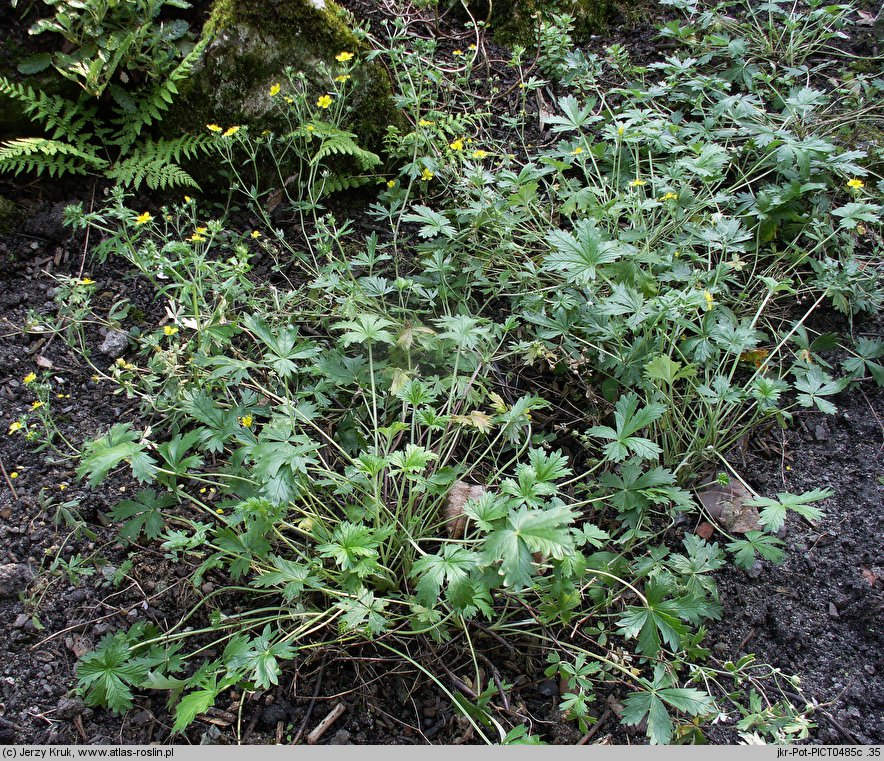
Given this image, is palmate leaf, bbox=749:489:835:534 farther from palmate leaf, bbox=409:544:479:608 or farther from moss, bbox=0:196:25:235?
moss, bbox=0:196:25:235

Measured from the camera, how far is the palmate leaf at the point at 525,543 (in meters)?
1.67

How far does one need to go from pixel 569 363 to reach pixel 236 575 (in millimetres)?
1481

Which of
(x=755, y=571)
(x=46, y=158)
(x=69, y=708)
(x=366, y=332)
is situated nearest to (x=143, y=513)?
(x=69, y=708)

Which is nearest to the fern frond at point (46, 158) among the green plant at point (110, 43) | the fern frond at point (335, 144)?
the green plant at point (110, 43)

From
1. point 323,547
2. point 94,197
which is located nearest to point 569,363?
point 323,547

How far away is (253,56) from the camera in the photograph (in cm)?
320

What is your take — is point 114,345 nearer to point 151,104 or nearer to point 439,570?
point 151,104

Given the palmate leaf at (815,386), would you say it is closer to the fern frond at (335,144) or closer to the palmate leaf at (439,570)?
the palmate leaf at (439,570)

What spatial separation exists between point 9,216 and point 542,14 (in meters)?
3.09

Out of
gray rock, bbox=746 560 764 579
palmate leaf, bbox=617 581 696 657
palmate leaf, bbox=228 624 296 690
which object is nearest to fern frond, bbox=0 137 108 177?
palmate leaf, bbox=228 624 296 690

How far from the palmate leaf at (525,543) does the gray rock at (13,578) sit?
1.58 metres

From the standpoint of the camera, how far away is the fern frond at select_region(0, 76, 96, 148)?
2977 mm

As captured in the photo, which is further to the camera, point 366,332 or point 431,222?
point 431,222

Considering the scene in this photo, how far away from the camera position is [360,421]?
2459mm
